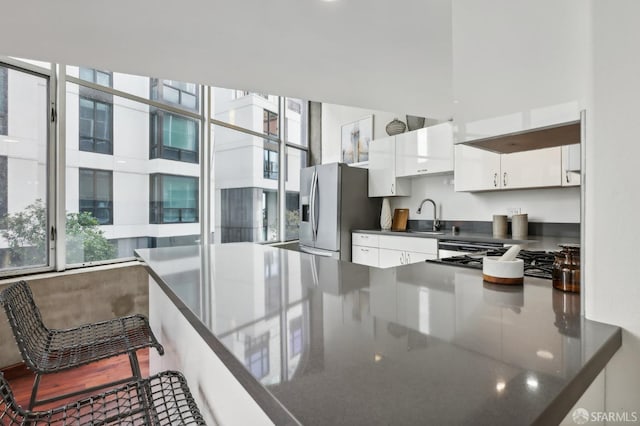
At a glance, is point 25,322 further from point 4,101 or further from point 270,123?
point 270,123

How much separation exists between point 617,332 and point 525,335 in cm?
21

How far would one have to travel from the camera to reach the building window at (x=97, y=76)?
9.29 ft

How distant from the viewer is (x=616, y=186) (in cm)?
68

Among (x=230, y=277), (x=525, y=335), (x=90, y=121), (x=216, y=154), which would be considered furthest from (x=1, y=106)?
(x=525, y=335)

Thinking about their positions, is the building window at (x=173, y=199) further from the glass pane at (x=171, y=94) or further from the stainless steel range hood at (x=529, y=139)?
the stainless steel range hood at (x=529, y=139)

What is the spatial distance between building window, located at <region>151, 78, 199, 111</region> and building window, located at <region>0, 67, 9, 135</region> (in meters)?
1.12

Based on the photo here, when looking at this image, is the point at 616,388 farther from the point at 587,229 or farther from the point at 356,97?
the point at 356,97

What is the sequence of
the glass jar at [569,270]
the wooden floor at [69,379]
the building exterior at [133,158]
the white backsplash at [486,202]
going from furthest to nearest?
the white backsplash at [486,202], the building exterior at [133,158], the wooden floor at [69,379], the glass jar at [569,270]

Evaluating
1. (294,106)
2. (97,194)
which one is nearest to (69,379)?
(97,194)

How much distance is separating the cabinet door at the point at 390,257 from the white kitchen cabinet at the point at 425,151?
1005 mm

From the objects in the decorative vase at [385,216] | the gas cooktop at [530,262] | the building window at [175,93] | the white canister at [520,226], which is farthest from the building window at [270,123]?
the gas cooktop at [530,262]

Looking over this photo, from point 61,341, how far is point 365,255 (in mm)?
3150

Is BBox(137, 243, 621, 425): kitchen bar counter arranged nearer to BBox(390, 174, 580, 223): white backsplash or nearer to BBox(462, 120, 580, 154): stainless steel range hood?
BBox(462, 120, 580, 154): stainless steel range hood

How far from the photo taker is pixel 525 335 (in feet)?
2.08
